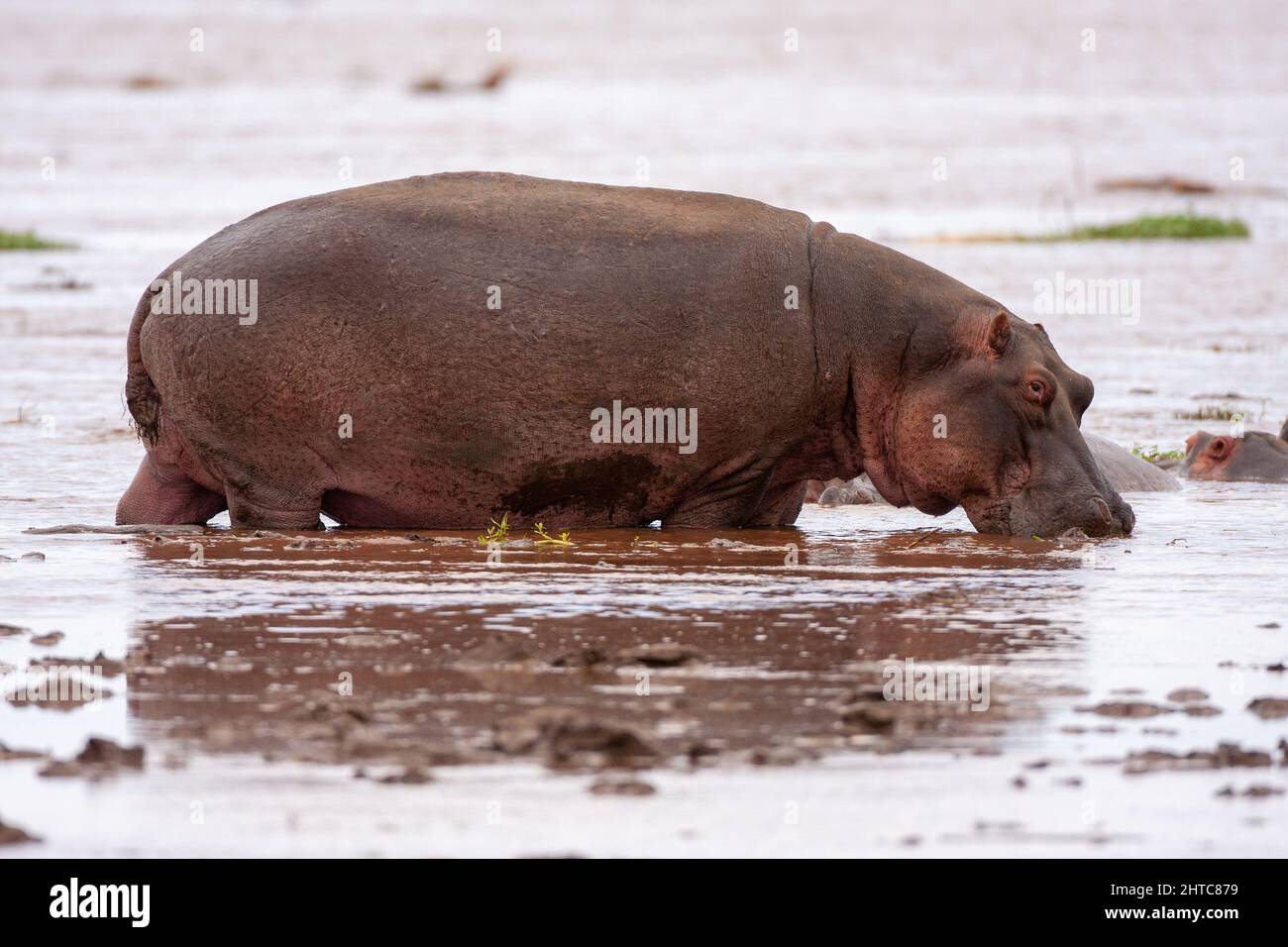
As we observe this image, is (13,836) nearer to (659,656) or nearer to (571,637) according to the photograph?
(659,656)

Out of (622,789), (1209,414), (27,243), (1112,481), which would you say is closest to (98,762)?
(622,789)

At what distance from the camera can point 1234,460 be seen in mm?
10602

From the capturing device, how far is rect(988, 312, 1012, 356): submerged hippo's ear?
27.2ft

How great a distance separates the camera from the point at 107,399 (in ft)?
42.0

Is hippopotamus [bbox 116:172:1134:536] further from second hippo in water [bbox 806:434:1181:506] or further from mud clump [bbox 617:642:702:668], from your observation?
mud clump [bbox 617:642:702:668]

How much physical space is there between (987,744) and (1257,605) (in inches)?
87.6

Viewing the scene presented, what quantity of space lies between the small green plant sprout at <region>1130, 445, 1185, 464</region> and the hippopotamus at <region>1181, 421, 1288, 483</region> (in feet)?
0.68

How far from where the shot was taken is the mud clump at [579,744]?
4789 mm

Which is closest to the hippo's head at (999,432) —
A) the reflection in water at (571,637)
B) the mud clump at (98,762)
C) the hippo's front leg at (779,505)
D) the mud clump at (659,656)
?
the reflection in water at (571,637)

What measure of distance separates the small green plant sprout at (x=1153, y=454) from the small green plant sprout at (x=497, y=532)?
3804 mm

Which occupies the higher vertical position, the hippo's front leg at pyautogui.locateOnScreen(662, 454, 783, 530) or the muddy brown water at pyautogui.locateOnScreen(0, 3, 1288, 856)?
the hippo's front leg at pyautogui.locateOnScreen(662, 454, 783, 530)

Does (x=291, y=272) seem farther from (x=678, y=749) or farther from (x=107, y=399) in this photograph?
(x=107, y=399)

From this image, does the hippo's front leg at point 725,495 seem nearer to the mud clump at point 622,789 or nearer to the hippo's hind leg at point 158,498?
the hippo's hind leg at point 158,498

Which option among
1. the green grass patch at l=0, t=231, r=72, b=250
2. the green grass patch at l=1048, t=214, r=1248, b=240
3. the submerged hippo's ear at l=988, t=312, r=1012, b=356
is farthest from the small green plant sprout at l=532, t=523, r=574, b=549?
the green grass patch at l=0, t=231, r=72, b=250
